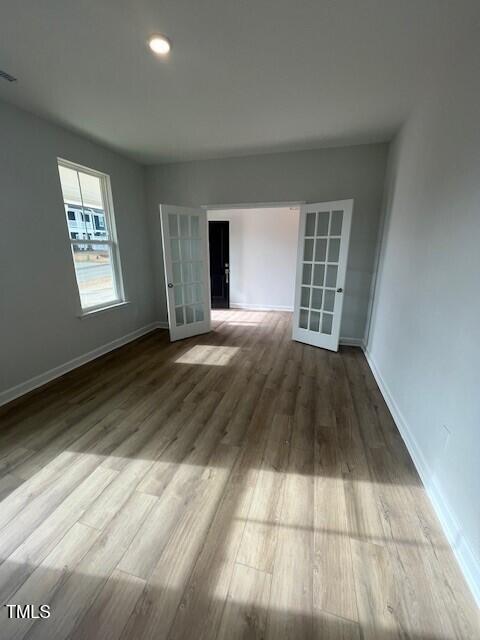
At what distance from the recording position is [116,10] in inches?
57.0

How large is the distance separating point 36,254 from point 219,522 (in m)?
2.95

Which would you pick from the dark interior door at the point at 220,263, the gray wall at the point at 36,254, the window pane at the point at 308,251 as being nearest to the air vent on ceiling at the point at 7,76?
the gray wall at the point at 36,254

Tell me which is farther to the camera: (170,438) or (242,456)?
(170,438)

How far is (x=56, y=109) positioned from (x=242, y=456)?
3545 mm

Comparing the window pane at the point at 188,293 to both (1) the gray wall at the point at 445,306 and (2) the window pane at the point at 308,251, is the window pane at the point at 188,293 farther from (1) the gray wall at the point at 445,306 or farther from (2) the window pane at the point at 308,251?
(1) the gray wall at the point at 445,306

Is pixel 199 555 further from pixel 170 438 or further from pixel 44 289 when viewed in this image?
pixel 44 289

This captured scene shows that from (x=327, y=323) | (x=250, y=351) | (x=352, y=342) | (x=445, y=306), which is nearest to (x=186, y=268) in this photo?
(x=250, y=351)

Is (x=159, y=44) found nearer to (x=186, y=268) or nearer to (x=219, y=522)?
(x=186, y=268)

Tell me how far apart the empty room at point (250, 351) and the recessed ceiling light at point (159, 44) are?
0.9 inches

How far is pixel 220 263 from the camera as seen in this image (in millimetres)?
6301

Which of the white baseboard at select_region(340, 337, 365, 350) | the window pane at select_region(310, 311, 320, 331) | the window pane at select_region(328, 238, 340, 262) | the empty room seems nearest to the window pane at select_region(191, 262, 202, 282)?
the empty room

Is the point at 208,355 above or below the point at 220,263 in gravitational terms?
below

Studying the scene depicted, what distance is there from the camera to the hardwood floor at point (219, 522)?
3.37 feet

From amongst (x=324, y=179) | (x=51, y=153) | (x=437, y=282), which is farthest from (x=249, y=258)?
(x=437, y=282)
